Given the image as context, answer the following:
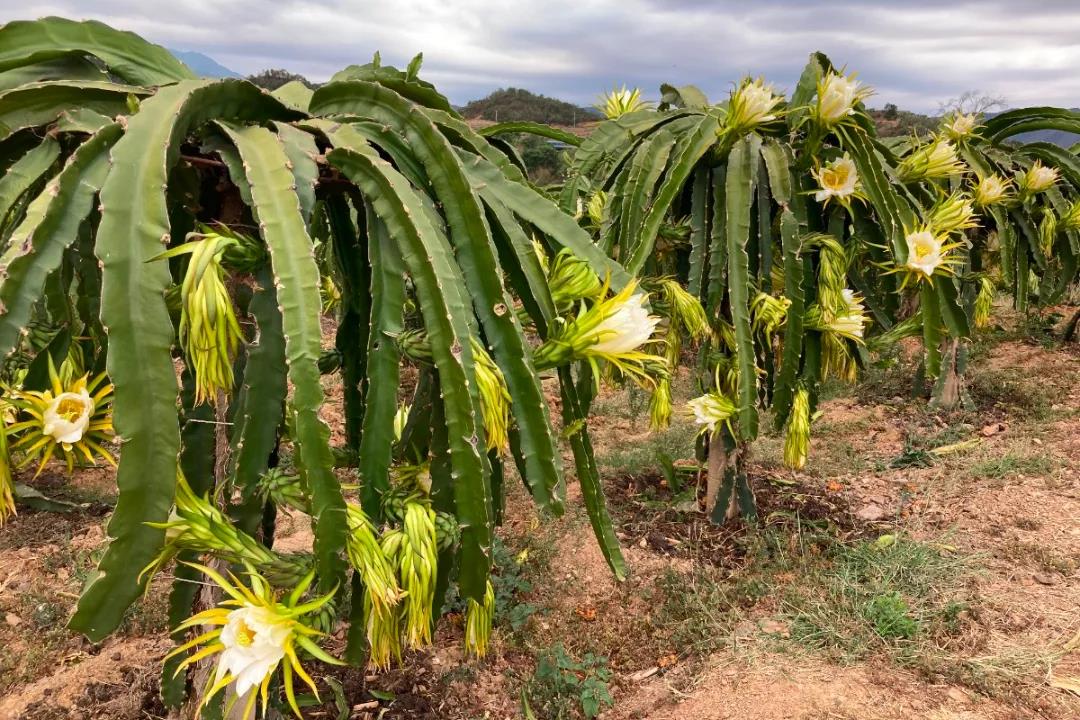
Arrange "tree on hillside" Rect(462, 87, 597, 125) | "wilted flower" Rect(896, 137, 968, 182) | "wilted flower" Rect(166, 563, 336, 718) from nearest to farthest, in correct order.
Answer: "wilted flower" Rect(166, 563, 336, 718) → "wilted flower" Rect(896, 137, 968, 182) → "tree on hillside" Rect(462, 87, 597, 125)


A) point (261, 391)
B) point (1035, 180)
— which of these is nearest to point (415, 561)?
point (261, 391)

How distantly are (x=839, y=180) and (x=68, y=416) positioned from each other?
1.96 meters

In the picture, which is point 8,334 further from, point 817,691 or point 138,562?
point 817,691

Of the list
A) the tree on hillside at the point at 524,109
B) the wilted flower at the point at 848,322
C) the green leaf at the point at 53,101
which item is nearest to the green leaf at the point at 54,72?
the green leaf at the point at 53,101

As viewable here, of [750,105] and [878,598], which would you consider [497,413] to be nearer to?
[750,105]

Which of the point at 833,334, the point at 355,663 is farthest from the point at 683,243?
the point at 355,663

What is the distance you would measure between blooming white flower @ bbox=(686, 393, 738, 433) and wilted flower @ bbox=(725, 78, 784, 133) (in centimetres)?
81

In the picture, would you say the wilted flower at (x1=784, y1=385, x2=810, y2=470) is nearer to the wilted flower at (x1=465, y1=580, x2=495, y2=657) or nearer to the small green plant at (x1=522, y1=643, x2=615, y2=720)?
the small green plant at (x1=522, y1=643, x2=615, y2=720)

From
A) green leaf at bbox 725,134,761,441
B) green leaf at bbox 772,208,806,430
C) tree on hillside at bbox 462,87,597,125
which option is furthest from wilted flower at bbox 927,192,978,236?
tree on hillside at bbox 462,87,597,125

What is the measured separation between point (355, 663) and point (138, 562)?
0.35m

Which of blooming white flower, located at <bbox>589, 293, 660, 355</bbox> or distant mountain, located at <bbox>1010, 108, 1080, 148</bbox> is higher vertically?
distant mountain, located at <bbox>1010, 108, 1080, 148</bbox>

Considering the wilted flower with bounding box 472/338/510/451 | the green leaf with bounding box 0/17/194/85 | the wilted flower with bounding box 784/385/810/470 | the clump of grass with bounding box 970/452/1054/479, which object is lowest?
the clump of grass with bounding box 970/452/1054/479

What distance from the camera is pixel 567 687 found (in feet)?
6.43

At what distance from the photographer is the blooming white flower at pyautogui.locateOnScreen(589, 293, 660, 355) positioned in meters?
0.92
